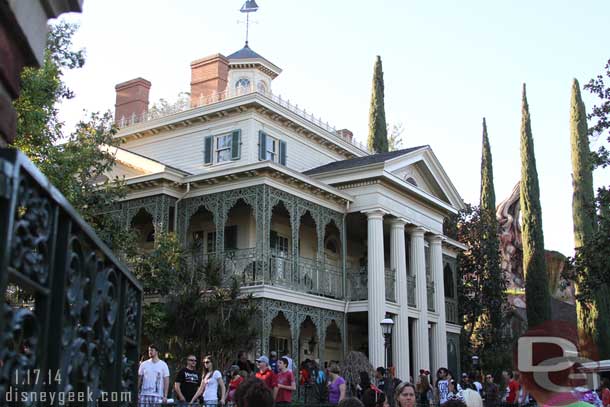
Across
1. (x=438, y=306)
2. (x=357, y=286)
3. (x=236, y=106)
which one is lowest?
(x=438, y=306)

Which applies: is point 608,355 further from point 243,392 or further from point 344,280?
point 243,392

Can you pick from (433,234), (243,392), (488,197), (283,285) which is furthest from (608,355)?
(243,392)

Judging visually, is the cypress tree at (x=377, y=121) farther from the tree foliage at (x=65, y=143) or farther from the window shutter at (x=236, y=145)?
the tree foliage at (x=65, y=143)

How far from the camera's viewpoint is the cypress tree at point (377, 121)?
40.5m

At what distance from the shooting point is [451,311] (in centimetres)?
3306

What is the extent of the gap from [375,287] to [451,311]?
9.47 metres

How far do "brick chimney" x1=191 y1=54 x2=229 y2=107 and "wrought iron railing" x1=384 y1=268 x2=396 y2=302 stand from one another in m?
11.1

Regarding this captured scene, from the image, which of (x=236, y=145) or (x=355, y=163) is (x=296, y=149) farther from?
(x=236, y=145)

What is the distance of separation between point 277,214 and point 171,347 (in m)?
8.12

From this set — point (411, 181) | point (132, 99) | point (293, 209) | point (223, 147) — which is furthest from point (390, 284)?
point (132, 99)

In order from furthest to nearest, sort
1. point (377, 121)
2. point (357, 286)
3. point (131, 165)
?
point (377, 121)
point (131, 165)
point (357, 286)

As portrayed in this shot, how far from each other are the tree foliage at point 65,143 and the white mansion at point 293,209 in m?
2.73

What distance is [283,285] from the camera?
903 inches

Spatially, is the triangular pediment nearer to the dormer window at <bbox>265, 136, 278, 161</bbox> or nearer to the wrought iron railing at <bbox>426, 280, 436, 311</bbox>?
the dormer window at <bbox>265, 136, 278, 161</bbox>
